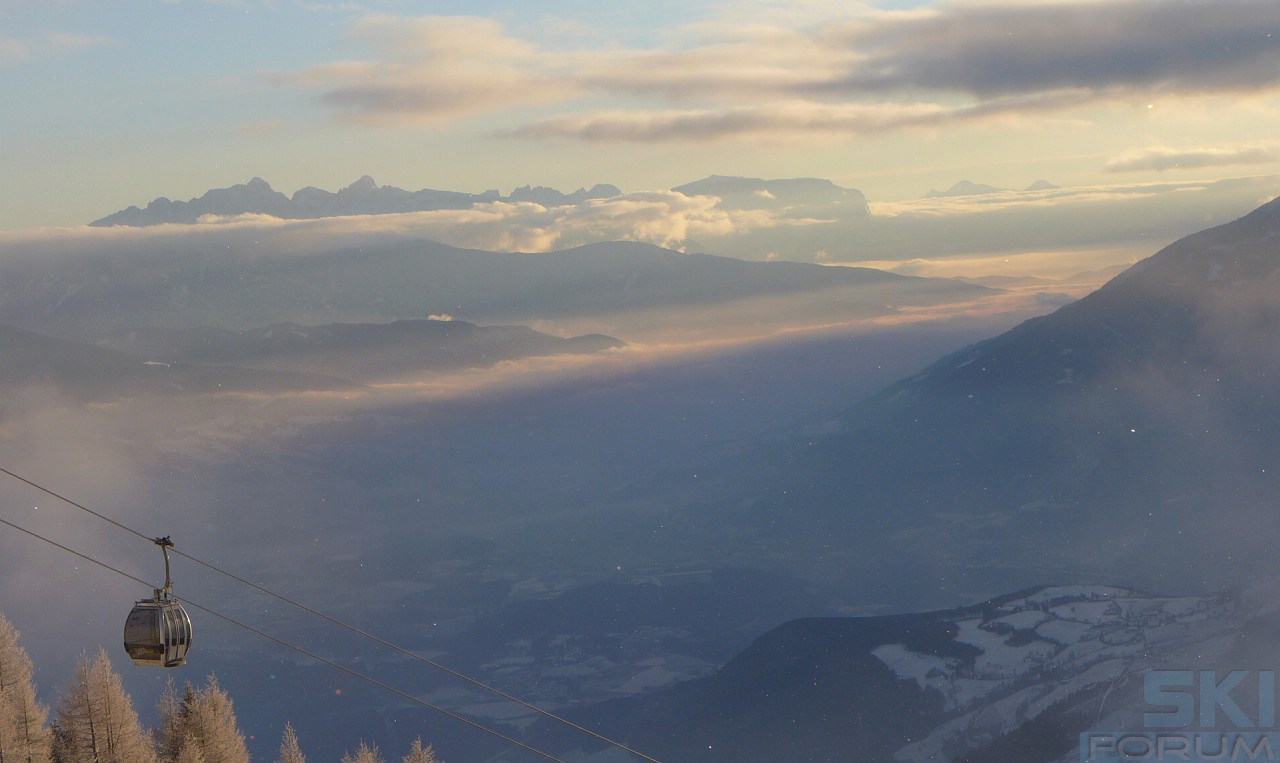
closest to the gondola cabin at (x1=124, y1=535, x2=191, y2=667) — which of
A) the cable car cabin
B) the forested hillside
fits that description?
the cable car cabin

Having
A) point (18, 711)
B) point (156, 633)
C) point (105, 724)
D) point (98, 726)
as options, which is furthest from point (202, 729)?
point (156, 633)

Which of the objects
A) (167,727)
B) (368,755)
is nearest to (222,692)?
(167,727)

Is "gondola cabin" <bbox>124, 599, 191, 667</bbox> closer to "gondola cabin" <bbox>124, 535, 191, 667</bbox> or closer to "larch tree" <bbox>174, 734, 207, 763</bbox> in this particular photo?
"gondola cabin" <bbox>124, 535, 191, 667</bbox>

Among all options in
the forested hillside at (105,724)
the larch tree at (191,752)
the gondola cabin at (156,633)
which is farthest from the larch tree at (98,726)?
the gondola cabin at (156,633)

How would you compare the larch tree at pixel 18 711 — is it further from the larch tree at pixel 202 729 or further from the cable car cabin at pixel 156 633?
the cable car cabin at pixel 156 633

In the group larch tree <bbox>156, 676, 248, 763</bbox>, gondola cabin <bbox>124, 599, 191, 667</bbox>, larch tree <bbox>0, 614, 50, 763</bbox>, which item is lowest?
larch tree <bbox>156, 676, 248, 763</bbox>

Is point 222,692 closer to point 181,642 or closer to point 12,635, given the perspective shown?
point 12,635

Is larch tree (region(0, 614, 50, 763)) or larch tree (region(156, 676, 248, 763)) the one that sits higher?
larch tree (region(0, 614, 50, 763))
